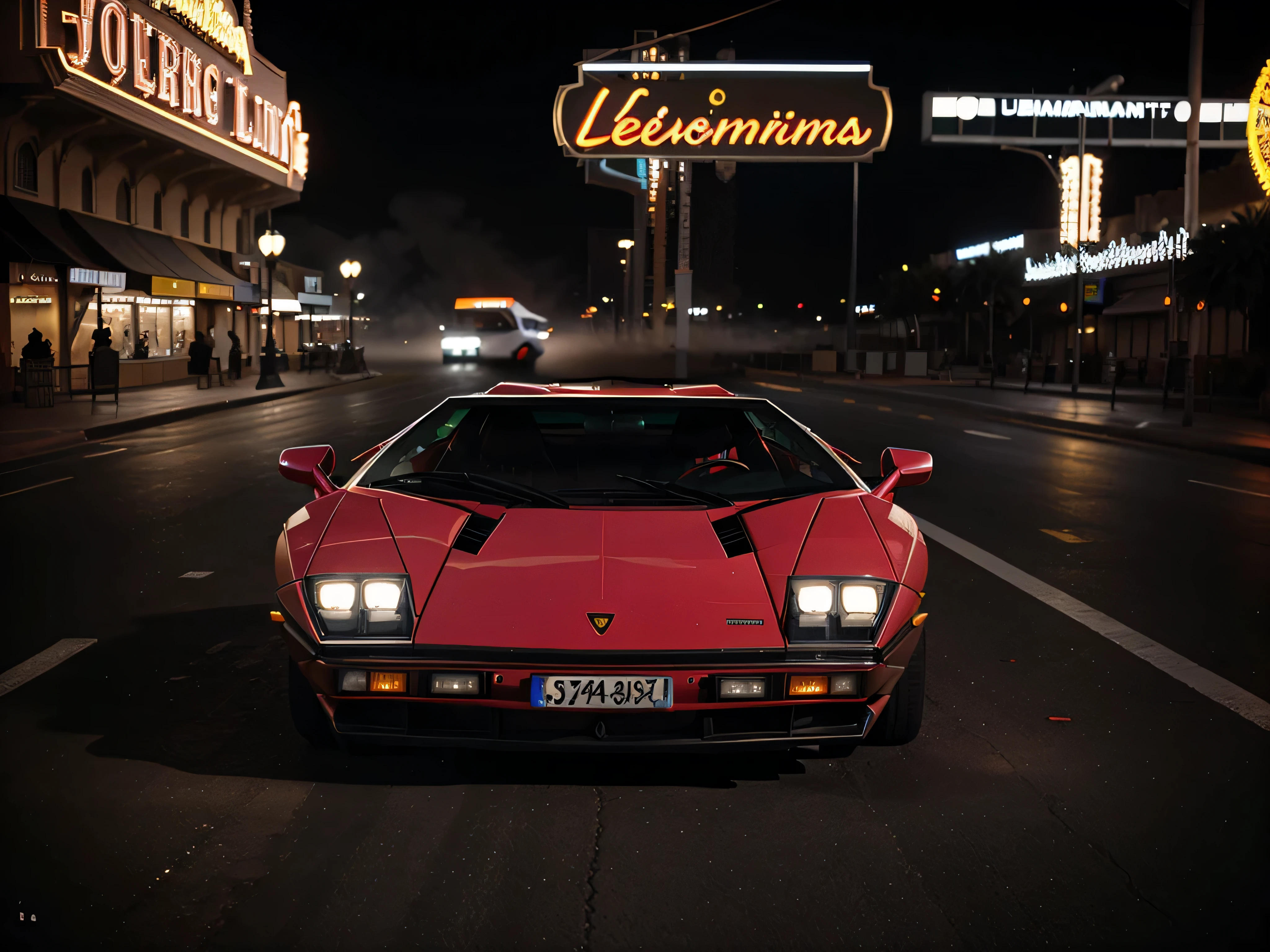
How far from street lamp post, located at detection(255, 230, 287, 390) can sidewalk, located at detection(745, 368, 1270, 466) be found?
1764 centimetres

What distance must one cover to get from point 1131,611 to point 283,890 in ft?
17.8

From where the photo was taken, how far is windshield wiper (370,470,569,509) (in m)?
4.30

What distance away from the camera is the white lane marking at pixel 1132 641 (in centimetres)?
527

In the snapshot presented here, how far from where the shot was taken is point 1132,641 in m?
6.45

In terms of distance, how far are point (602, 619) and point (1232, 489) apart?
40.2 ft

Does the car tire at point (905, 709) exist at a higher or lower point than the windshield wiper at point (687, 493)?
lower

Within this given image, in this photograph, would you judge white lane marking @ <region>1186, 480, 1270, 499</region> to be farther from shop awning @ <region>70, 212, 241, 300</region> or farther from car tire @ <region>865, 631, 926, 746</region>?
shop awning @ <region>70, 212, 241, 300</region>

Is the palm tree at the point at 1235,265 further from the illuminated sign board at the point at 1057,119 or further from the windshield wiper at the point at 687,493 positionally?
the windshield wiper at the point at 687,493

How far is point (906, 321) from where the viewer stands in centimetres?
9931

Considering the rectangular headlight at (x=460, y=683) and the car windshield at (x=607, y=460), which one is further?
the car windshield at (x=607, y=460)

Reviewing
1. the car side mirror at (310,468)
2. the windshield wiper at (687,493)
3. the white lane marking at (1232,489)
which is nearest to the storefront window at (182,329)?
the white lane marking at (1232,489)

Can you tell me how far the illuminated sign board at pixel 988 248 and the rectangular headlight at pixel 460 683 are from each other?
76684mm

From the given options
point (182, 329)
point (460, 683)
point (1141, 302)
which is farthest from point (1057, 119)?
point (460, 683)

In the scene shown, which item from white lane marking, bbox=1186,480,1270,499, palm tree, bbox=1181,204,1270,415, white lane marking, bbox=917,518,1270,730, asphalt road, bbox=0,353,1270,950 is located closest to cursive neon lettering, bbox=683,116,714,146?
palm tree, bbox=1181,204,1270,415
